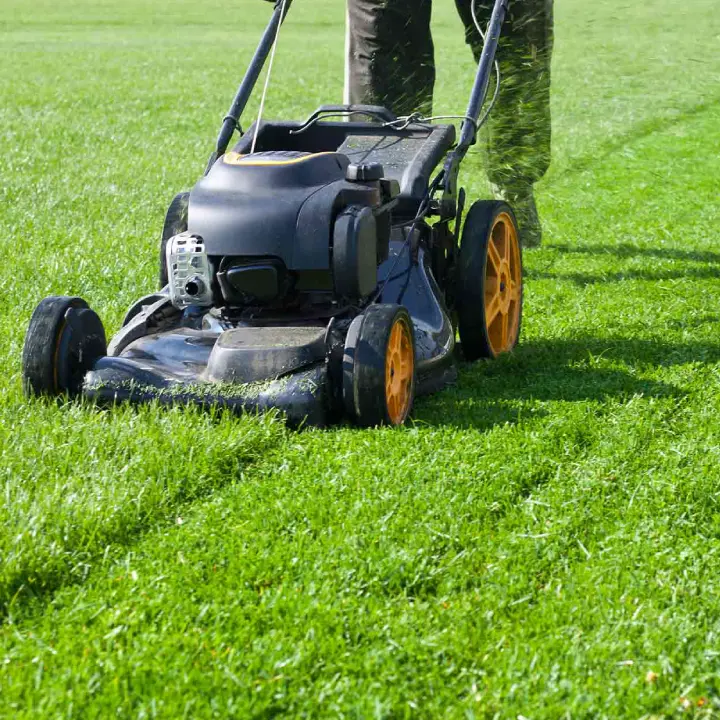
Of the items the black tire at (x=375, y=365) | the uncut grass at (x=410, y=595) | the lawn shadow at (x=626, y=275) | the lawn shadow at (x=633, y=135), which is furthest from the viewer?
the lawn shadow at (x=633, y=135)

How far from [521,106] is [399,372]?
3.21m

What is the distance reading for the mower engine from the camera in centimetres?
362

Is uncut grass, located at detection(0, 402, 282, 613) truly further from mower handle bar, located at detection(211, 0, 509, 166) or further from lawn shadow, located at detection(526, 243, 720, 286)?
lawn shadow, located at detection(526, 243, 720, 286)

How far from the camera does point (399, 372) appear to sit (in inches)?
143

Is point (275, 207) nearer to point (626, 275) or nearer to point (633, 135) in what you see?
point (626, 275)

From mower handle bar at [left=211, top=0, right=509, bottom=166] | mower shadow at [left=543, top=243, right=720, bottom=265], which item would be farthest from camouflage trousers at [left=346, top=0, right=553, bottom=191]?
mower handle bar at [left=211, top=0, right=509, bottom=166]

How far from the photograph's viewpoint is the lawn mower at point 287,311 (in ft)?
11.7

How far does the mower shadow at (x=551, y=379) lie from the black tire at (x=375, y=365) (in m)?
0.21

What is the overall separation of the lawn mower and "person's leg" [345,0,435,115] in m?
1.45

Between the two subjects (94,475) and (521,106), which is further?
(521,106)

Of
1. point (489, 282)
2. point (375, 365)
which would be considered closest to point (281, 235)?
point (375, 365)

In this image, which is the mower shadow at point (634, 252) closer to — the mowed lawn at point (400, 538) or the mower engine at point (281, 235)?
the mowed lawn at point (400, 538)

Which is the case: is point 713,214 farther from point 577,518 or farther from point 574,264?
point 577,518

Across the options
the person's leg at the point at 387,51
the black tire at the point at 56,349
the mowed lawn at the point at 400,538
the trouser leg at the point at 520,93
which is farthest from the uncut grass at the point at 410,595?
the trouser leg at the point at 520,93
